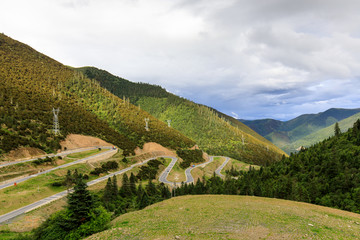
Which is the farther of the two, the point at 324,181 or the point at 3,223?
the point at 324,181

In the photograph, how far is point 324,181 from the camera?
→ 52.2 meters

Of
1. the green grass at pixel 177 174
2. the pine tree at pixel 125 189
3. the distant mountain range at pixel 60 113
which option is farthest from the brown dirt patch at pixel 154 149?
the pine tree at pixel 125 189

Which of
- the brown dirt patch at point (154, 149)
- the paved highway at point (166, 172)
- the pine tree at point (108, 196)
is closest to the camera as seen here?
the pine tree at point (108, 196)

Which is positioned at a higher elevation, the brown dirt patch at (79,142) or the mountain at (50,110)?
the mountain at (50,110)

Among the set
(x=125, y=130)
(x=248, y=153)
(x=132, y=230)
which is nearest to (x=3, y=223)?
(x=132, y=230)

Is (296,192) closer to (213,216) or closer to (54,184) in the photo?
(213,216)

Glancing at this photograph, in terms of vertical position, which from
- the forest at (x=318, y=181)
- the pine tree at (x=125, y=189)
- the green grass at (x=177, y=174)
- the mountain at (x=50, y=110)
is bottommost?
the green grass at (x=177, y=174)

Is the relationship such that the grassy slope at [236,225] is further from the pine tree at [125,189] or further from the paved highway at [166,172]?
the paved highway at [166,172]

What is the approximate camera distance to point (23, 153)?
54.8 metres

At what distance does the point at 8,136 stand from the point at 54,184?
26.0 metres

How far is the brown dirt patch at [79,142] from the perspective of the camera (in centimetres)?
7519

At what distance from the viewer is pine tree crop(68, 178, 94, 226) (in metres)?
17.1

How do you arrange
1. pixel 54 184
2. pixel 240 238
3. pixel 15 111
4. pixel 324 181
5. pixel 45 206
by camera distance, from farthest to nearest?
pixel 15 111 < pixel 324 181 < pixel 54 184 < pixel 45 206 < pixel 240 238

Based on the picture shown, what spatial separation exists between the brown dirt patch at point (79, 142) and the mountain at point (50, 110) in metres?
Answer: 2.86
